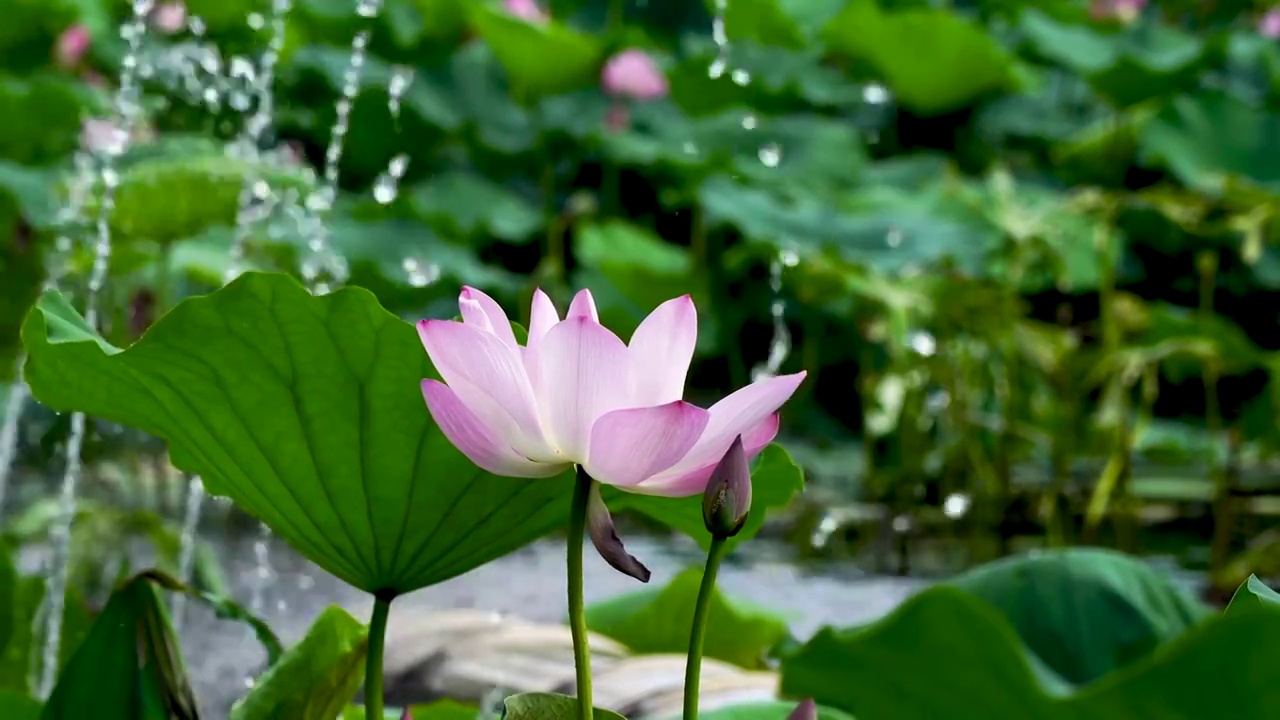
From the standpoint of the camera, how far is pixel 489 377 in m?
0.42

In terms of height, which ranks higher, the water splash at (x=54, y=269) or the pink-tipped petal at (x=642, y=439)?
the pink-tipped petal at (x=642, y=439)

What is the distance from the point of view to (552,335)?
413mm

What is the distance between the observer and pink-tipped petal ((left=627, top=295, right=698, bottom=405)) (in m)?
0.43

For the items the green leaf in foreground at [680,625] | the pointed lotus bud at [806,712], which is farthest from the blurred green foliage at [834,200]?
the pointed lotus bud at [806,712]

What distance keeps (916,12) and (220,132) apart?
1.71 meters

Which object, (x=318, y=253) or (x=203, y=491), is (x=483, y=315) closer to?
(x=203, y=491)

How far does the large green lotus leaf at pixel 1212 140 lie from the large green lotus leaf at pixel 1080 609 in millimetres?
2629

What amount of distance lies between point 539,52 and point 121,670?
9.51 ft

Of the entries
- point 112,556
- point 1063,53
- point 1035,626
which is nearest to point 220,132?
point 112,556

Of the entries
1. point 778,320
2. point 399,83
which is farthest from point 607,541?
point 399,83

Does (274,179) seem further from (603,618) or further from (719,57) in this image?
(719,57)

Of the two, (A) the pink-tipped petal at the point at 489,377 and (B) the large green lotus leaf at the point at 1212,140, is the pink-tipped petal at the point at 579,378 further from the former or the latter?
(B) the large green lotus leaf at the point at 1212,140

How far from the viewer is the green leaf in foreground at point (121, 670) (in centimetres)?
58

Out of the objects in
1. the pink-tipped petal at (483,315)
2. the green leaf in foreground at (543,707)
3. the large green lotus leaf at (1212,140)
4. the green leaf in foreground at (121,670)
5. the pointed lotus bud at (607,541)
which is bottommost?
the large green lotus leaf at (1212,140)
